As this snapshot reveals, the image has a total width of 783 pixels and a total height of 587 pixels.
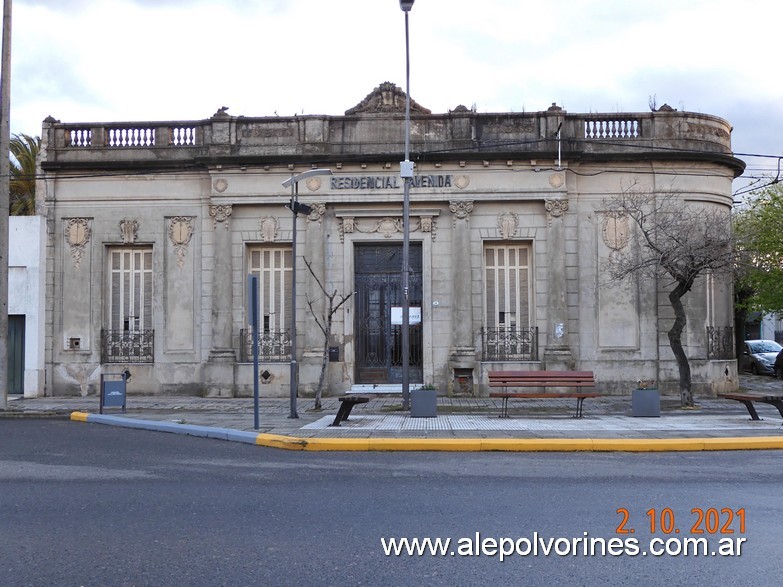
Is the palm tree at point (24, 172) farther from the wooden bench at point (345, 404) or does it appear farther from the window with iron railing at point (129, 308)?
the wooden bench at point (345, 404)

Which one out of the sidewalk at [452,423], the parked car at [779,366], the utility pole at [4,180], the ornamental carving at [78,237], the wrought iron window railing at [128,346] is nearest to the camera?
the sidewalk at [452,423]

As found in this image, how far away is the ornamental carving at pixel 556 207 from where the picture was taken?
21.8 m

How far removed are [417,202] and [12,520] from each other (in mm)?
15794

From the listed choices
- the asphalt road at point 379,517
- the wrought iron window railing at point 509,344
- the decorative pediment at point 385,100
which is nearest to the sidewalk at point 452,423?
the asphalt road at point 379,517

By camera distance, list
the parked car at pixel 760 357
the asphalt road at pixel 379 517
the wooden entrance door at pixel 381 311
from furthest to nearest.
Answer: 1. the parked car at pixel 760 357
2. the wooden entrance door at pixel 381 311
3. the asphalt road at pixel 379 517

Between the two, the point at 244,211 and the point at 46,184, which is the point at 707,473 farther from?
the point at 46,184

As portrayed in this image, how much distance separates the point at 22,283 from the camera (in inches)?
893

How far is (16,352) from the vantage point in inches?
898

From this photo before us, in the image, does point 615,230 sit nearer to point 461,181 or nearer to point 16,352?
point 461,181

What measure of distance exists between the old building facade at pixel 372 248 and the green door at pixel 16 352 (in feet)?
3.05

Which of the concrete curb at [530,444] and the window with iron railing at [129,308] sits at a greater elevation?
the window with iron railing at [129,308]

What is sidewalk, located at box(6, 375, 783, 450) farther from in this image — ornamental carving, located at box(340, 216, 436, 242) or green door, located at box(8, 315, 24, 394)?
ornamental carving, located at box(340, 216, 436, 242)

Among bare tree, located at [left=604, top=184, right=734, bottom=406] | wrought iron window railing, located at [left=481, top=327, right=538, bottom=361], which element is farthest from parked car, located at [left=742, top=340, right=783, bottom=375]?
wrought iron window railing, located at [left=481, top=327, right=538, bottom=361]

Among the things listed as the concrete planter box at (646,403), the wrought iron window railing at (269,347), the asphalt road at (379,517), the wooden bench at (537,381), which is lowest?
the asphalt road at (379,517)
